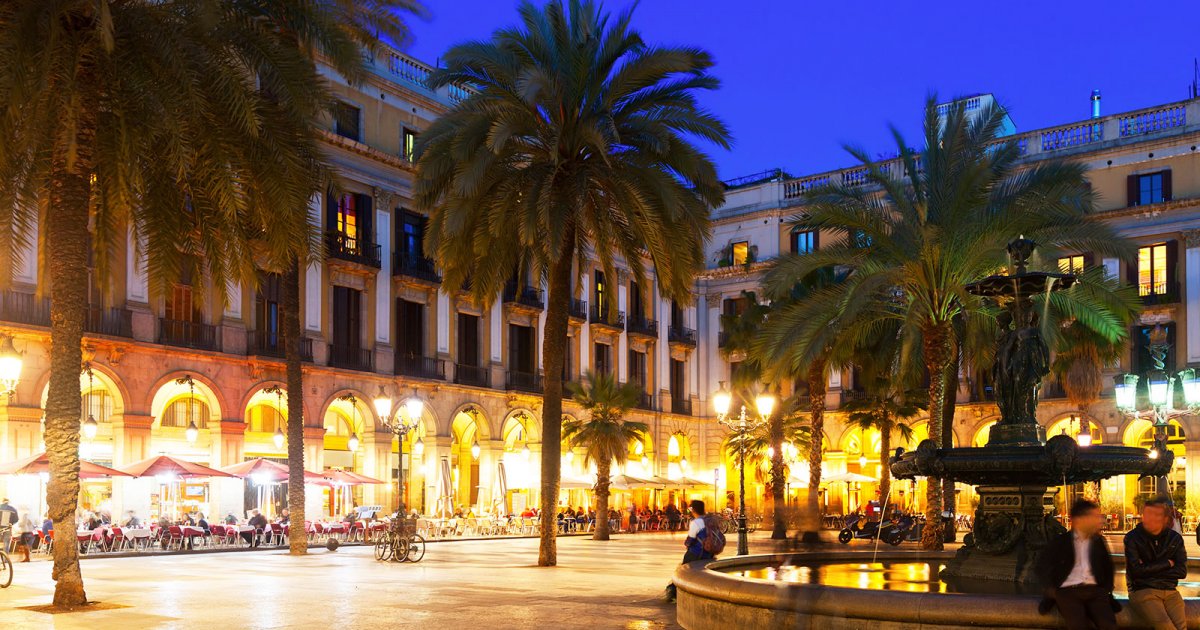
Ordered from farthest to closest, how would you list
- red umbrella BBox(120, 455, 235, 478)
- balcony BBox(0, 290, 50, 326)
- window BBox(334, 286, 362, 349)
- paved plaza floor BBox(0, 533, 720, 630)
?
window BBox(334, 286, 362, 349) → balcony BBox(0, 290, 50, 326) → red umbrella BBox(120, 455, 235, 478) → paved plaza floor BBox(0, 533, 720, 630)

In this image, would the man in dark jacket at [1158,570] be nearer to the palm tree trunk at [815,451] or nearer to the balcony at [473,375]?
the palm tree trunk at [815,451]

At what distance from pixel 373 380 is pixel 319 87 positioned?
25706 millimetres

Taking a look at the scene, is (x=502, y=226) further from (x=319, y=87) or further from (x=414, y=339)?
(x=414, y=339)

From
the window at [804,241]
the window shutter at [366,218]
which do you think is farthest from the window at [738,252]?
the window shutter at [366,218]

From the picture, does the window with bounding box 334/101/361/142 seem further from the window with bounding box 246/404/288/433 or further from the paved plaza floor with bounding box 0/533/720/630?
the paved plaza floor with bounding box 0/533/720/630

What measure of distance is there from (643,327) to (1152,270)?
20819 mm

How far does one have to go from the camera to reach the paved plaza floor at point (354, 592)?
14.0 meters

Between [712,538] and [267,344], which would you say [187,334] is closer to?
[267,344]

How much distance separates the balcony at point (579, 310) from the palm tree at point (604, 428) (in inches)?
268

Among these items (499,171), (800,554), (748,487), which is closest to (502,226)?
(499,171)

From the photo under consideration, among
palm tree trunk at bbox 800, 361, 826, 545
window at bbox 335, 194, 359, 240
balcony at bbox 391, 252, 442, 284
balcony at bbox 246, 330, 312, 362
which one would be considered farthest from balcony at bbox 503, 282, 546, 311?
palm tree trunk at bbox 800, 361, 826, 545

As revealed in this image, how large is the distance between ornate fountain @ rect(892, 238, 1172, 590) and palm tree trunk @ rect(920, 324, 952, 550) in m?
10.5

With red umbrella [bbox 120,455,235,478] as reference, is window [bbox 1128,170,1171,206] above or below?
above

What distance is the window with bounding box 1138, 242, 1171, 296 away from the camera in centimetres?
4734
